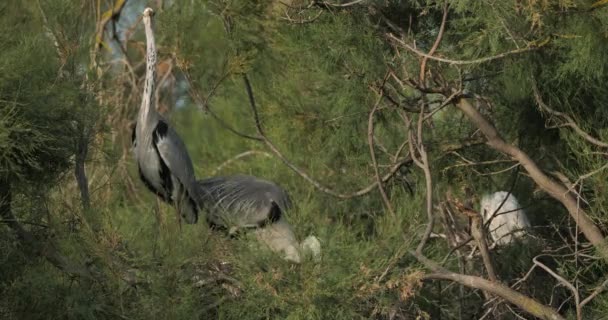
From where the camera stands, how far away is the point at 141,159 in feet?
18.1

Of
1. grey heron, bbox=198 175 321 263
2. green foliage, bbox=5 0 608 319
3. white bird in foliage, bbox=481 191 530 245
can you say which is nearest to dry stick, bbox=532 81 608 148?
green foliage, bbox=5 0 608 319

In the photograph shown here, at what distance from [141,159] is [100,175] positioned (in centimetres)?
→ 48

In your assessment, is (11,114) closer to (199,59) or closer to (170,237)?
(170,237)

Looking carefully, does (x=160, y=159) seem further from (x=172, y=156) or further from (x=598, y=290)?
(x=598, y=290)

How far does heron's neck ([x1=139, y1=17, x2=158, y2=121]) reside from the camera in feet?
17.4

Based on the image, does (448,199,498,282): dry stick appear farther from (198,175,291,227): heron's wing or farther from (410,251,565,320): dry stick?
(198,175,291,227): heron's wing

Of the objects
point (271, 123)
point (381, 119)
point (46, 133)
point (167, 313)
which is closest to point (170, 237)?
point (167, 313)

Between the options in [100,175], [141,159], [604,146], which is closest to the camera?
[604,146]

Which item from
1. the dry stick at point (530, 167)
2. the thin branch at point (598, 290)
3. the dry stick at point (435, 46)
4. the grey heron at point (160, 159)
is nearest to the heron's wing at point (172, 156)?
the grey heron at point (160, 159)

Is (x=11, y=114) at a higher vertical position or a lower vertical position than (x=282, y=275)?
higher

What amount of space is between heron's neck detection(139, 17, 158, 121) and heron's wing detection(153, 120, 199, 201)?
0.23ft

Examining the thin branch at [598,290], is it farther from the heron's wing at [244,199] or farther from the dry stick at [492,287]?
the heron's wing at [244,199]

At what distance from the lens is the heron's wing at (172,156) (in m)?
5.51

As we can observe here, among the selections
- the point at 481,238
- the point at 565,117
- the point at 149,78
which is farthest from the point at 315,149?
the point at 481,238
